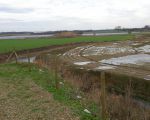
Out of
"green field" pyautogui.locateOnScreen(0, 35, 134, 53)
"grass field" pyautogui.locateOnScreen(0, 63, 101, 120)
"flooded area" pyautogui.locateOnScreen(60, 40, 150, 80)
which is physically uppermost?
"grass field" pyautogui.locateOnScreen(0, 63, 101, 120)

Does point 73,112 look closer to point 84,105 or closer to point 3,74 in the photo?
point 84,105

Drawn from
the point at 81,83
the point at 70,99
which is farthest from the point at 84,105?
the point at 81,83

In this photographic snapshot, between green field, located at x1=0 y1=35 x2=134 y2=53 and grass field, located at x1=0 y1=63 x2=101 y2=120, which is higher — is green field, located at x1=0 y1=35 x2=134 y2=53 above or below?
below

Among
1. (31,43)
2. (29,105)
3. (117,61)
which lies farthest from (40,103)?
(31,43)

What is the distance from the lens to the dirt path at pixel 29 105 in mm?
11000

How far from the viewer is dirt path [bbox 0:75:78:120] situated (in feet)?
36.1

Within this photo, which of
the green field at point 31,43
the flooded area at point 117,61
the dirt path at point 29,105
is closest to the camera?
the dirt path at point 29,105

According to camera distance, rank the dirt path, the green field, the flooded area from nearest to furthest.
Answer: the dirt path
the flooded area
the green field

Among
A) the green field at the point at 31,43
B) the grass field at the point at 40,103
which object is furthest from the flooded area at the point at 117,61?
the green field at the point at 31,43

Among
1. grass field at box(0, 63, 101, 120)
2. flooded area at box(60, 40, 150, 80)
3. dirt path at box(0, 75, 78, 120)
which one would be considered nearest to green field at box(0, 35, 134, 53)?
flooded area at box(60, 40, 150, 80)

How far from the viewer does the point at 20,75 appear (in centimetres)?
2088

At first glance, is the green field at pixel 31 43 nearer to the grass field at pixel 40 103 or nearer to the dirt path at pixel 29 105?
the grass field at pixel 40 103

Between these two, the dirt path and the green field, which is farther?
the green field

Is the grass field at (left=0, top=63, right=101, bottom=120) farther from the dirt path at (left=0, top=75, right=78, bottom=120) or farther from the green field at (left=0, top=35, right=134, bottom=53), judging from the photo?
the green field at (left=0, top=35, right=134, bottom=53)
